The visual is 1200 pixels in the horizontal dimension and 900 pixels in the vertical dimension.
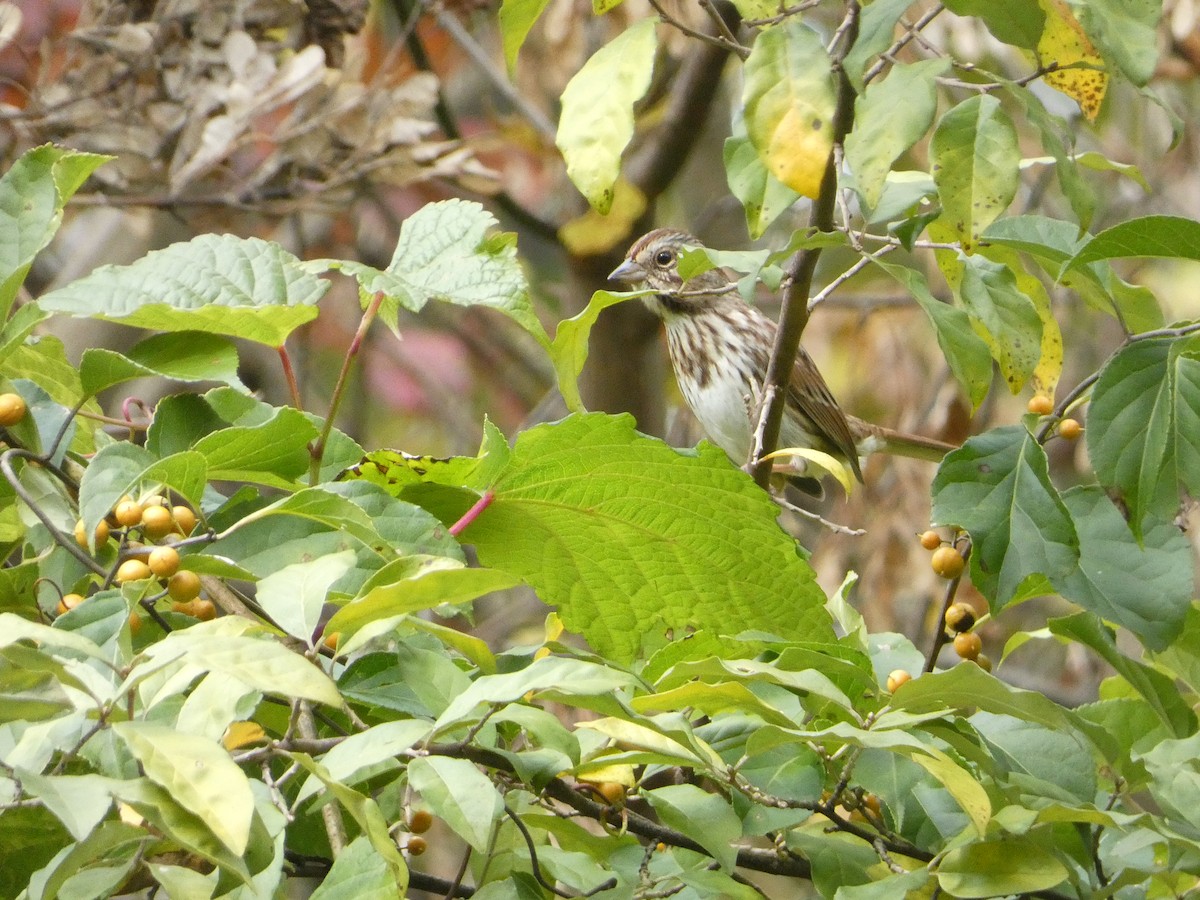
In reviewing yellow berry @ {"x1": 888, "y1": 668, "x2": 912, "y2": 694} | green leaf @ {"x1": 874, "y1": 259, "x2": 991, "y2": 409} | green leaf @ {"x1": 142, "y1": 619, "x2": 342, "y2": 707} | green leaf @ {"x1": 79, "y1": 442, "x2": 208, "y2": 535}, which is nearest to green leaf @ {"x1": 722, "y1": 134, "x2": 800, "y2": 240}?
green leaf @ {"x1": 874, "y1": 259, "x2": 991, "y2": 409}

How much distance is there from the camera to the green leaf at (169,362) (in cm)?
152

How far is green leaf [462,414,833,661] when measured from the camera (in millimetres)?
1641

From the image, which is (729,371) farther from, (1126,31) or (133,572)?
(133,572)

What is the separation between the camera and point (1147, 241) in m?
1.44

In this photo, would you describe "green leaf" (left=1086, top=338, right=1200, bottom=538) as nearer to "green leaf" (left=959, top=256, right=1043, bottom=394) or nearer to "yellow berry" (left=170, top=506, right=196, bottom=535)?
"green leaf" (left=959, top=256, right=1043, bottom=394)

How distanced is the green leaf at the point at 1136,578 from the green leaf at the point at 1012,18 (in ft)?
1.77

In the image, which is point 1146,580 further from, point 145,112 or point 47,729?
point 145,112

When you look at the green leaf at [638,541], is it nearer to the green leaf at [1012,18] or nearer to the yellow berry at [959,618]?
the yellow berry at [959,618]

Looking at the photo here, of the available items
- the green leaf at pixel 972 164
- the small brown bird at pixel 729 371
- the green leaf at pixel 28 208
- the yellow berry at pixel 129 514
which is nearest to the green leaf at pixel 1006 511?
the green leaf at pixel 972 164

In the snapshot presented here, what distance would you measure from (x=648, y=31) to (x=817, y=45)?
26 centimetres

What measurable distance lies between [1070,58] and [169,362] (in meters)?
1.06

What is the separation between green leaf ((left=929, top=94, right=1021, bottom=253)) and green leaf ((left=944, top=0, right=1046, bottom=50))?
Answer: 0.24 feet

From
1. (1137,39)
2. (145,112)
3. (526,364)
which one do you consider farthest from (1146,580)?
(526,364)

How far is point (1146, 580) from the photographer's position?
5.10ft
